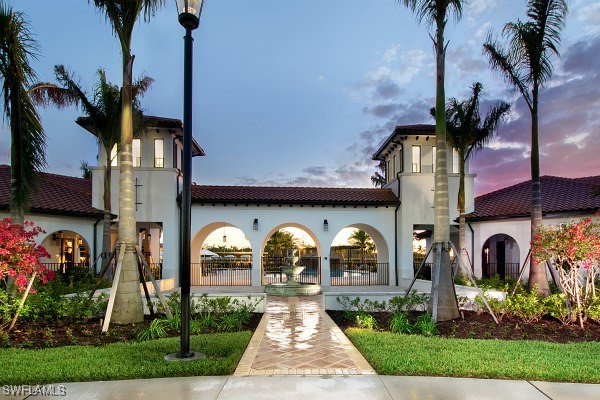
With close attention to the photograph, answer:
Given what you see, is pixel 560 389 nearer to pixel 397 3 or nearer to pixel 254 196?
pixel 397 3

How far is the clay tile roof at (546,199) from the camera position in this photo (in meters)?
15.2

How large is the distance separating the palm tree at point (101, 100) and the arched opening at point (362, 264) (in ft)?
34.3

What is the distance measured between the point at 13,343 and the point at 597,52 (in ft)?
57.7

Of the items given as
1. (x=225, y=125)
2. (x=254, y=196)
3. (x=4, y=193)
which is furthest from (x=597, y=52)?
(x=4, y=193)

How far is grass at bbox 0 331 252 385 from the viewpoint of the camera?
5.06 m

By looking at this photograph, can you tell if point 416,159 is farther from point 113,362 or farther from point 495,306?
point 113,362

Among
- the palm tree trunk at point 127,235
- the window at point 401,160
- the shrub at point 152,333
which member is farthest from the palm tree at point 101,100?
the window at point 401,160

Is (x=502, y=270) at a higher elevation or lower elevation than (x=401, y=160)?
lower

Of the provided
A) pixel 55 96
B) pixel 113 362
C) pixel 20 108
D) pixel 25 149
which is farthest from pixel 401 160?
pixel 113 362

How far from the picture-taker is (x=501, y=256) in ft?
76.6

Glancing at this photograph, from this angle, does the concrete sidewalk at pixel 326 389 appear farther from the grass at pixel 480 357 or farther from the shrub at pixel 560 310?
the shrub at pixel 560 310

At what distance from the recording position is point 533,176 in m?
11.6

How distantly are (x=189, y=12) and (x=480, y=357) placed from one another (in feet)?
22.4

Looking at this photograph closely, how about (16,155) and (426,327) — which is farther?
(16,155)
